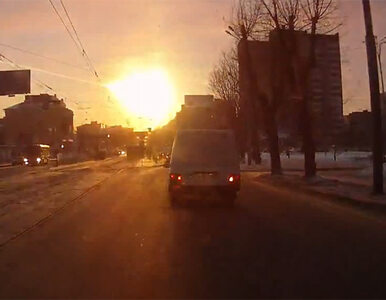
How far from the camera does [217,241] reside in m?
12.3

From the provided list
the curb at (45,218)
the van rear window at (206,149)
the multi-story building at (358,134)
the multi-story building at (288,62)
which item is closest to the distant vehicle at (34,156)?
the multi-story building at (288,62)

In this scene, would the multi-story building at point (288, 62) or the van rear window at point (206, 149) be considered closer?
the van rear window at point (206, 149)

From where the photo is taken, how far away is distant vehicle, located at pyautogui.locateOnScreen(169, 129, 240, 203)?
19438mm

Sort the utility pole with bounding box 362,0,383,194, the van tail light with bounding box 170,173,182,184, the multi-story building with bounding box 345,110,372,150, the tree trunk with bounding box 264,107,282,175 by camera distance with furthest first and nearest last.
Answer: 1. the multi-story building with bounding box 345,110,372,150
2. the tree trunk with bounding box 264,107,282,175
3. the utility pole with bounding box 362,0,383,194
4. the van tail light with bounding box 170,173,182,184

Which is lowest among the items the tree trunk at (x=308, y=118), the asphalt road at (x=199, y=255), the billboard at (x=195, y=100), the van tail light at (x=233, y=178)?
the asphalt road at (x=199, y=255)

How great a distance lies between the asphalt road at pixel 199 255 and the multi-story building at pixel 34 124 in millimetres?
121174

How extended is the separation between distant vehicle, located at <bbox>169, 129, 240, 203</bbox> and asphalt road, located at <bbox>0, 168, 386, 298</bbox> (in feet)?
4.28

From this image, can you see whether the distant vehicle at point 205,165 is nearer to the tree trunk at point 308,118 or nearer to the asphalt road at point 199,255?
the asphalt road at point 199,255

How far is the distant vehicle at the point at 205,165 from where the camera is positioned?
1944 centimetres

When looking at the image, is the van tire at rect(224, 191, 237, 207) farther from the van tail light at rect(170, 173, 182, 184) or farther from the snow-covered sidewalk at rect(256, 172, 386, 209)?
the snow-covered sidewalk at rect(256, 172, 386, 209)

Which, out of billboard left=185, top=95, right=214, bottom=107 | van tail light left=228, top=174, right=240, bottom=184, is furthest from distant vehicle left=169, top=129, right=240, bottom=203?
billboard left=185, top=95, right=214, bottom=107

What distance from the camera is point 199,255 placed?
35.1ft

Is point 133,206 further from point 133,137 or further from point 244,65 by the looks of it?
point 133,137

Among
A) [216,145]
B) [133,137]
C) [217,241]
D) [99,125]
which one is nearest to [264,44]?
[216,145]
